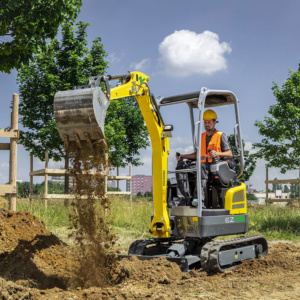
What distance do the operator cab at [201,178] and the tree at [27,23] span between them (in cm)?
308

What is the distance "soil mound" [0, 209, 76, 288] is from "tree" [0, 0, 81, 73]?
3419 millimetres

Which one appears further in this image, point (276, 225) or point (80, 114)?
point (276, 225)

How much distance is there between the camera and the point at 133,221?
1304 centimetres

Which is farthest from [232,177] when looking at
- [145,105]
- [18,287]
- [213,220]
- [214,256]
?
[18,287]

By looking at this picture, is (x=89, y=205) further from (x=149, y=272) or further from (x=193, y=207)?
(x=193, y=207)

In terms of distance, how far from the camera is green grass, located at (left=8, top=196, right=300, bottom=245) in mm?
11844

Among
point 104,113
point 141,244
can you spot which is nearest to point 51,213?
point 141,244

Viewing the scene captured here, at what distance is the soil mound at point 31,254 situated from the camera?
20.5 feet

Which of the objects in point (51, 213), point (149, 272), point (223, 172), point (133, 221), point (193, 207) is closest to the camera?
point (149, 272)

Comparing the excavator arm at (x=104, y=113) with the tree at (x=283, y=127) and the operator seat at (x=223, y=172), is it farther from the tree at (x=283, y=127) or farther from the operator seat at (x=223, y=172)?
the tree at (x=283, y=127)

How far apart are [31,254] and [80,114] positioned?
2869mm

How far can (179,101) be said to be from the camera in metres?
7.45

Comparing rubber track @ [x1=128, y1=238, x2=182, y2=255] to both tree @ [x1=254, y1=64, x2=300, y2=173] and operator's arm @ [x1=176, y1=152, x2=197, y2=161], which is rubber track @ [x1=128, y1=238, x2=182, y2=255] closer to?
operator's arm @ [x1=176, y1=152, x2=197, y2=161]

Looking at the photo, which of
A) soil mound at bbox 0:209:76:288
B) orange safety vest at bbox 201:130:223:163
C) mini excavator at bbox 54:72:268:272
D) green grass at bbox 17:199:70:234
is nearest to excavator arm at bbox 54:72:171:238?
mini excavator at bbox 54:72:268:272
